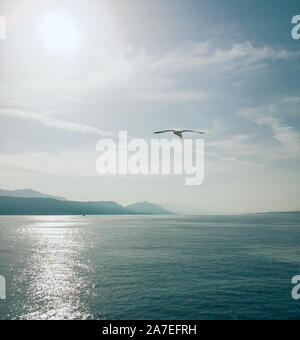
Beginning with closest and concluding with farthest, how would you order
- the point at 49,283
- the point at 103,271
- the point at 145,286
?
the point at 145,286 → the point at 49,283 → the point at 103,271

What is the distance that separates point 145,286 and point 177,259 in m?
33.1

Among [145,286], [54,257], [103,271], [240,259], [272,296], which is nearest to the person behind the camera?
[272,296]

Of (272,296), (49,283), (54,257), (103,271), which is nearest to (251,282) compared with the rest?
(272,296)

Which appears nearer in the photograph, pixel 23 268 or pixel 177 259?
pixel 23 268

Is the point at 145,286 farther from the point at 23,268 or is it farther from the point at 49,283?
the point at 23,268

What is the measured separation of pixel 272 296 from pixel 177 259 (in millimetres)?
41488

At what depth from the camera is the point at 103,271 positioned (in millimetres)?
80625

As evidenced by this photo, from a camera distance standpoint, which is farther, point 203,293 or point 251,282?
point 251,282

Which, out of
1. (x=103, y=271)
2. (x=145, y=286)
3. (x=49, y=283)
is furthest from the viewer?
(x=103, y=271)
